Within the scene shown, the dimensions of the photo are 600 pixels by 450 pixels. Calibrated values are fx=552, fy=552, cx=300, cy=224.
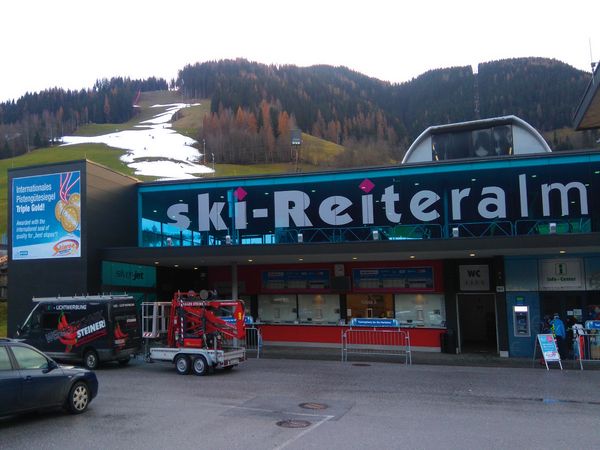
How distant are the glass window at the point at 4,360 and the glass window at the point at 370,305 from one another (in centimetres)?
1611

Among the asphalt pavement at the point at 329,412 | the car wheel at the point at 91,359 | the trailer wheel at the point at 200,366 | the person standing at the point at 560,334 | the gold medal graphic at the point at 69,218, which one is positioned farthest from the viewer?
the gold medal graphic at the point at 69,218

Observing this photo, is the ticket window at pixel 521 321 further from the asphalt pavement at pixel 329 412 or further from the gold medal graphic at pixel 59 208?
the gold medal graphic at pixel 59 208

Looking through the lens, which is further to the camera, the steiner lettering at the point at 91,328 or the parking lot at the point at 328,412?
the steiner lettering at the point at 91,328

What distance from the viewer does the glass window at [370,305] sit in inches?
929

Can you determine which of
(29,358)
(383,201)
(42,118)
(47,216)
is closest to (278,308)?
(383,201)

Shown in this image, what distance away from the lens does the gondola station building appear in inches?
821

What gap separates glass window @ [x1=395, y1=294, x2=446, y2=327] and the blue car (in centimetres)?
1504

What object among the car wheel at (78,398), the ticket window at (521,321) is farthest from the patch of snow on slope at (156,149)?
the car wheel at (78,398)

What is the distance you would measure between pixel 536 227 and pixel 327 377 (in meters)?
12.0

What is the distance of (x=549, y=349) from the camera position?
17.5m

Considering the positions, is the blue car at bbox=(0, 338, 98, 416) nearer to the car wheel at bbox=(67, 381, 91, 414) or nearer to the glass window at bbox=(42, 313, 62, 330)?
the car wheel at bbox=(67, 381, 91, 414)

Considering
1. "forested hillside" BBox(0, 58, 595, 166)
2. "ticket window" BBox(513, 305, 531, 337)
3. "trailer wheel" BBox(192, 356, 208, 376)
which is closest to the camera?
"trailer wheel" BBox(192, 356, 208, 376)

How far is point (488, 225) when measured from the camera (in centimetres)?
2347

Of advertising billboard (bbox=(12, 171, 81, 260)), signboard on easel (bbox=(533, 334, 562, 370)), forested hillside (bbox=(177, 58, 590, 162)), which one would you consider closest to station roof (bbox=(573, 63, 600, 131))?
signboard on easel (bbox=(533, 334, 562, 370))
